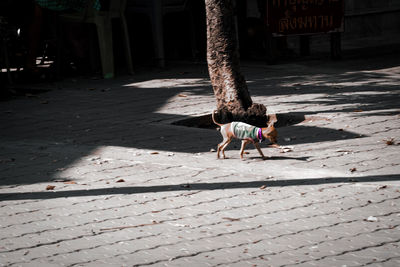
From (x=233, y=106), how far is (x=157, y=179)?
220cm

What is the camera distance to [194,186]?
5055 mm

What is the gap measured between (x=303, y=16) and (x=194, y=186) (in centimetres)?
795

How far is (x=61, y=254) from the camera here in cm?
373

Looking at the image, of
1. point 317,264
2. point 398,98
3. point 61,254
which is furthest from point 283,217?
point 398,98

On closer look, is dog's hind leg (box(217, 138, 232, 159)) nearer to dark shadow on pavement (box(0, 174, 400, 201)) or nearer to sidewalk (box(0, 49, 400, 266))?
sidewalk (box(0, 49, 400, 266))

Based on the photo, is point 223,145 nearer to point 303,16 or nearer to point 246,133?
point 246,133

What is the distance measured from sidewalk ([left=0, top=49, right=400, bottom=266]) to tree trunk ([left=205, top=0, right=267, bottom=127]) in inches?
16.6

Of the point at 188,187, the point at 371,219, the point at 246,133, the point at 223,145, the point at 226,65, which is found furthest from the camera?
the point at 226,65

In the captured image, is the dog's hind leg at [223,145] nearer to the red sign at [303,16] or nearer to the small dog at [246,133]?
the small dog at [246,133]

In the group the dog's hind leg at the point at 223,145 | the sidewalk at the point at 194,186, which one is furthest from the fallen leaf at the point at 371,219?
the dog's hind leg at the point at 223,145

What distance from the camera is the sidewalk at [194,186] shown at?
3.73 meters

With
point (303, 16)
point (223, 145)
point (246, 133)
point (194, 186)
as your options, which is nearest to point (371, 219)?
point (194, 186)

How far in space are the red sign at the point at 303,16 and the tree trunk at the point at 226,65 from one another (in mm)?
5070

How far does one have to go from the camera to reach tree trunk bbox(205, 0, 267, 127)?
7.24 metres
